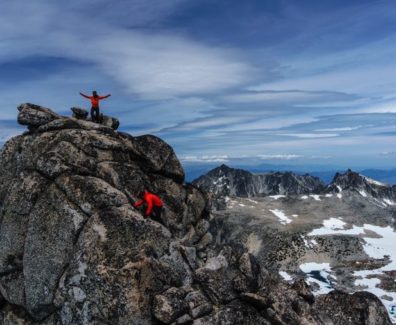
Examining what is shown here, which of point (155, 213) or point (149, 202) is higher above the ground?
point (149, 202)

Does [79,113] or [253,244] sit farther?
[253,244]

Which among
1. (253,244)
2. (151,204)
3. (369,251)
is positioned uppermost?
(151,204)

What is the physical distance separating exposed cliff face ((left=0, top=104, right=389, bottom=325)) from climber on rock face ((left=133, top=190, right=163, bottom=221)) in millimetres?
1040

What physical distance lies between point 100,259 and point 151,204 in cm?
581

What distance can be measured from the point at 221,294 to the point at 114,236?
8033 millimetres

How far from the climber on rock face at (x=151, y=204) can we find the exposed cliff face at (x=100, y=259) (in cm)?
104

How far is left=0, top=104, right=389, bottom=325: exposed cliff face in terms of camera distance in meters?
26.8

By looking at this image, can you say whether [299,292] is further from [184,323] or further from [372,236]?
[372,236]

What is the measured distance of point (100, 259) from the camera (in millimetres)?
27484

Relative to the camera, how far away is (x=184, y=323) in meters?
26.3

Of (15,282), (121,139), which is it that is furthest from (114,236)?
(121,139)

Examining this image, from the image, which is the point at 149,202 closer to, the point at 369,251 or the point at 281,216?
the point at 369,251

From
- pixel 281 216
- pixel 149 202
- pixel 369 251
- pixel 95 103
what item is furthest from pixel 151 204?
pixel 281 216

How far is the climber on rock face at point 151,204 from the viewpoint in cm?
3153
